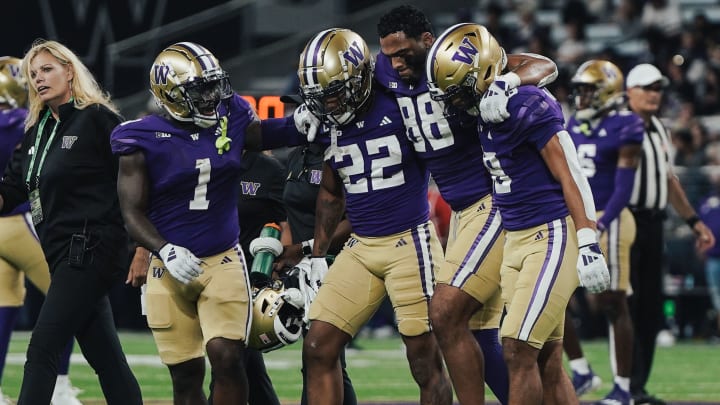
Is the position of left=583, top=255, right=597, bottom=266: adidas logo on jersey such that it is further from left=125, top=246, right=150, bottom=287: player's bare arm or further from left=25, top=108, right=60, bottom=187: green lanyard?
left=25, top=108, right=60, bottom=187: green lanyard

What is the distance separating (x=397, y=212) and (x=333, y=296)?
49 cm

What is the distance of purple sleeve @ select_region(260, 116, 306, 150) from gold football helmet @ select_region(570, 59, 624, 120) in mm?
3175

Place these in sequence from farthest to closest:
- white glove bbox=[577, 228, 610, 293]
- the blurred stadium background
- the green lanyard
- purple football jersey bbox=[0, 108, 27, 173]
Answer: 1. the blurred stadium background
2. purple football jersey bbox=[0, 108, 27, 173]
3. the green lanyard
4. white glove bbox=[577, 228, 610, 293]

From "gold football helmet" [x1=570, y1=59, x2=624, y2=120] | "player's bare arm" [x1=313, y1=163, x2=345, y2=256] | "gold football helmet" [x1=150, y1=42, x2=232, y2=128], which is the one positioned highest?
"gold football helmet" [x1=570, y1=59, x2=624, y2=120]

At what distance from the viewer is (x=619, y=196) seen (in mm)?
8711

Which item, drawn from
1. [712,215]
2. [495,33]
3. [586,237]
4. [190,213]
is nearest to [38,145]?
[190,213]

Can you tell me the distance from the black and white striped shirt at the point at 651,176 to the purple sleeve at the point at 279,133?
3513mm

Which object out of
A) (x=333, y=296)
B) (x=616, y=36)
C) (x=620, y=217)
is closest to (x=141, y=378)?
(x=620, y=217)

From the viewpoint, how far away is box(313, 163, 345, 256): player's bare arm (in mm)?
6562

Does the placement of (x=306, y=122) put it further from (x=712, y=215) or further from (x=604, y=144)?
(x=712, y=215)

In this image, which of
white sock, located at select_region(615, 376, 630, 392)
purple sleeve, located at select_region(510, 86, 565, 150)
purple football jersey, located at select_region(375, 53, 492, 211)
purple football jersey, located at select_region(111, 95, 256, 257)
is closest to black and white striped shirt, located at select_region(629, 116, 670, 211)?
white sock, located at select_region(615, 376, 630, 392)

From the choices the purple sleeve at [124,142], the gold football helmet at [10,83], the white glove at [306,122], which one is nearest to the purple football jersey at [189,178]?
the purple sleeve at [124,142]

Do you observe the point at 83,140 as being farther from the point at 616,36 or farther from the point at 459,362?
the point at 616,36

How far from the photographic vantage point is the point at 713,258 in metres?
14.1
